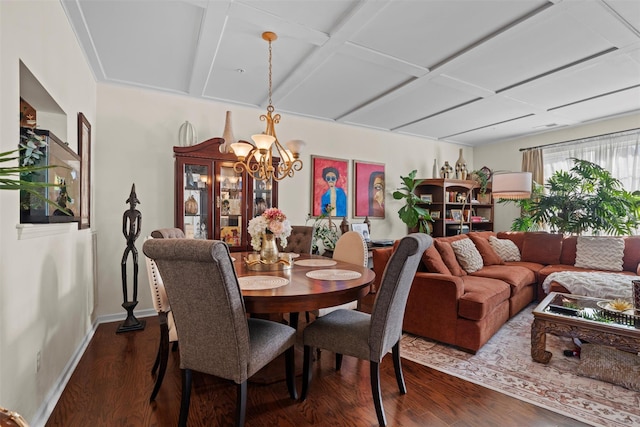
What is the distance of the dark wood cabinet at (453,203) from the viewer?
5.43 meters

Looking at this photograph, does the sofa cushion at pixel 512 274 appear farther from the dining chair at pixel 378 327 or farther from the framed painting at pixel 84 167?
the framed painting at pixel 84 167

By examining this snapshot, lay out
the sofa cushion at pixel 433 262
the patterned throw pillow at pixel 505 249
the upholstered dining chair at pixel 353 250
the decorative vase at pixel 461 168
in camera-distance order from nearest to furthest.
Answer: the upholstered dining chair at pixel 353 250 < the sofa cushion at pixel 433 262 < the patterned throw pillow at pixel 505 249 < the decorative vase at pixel 461 168

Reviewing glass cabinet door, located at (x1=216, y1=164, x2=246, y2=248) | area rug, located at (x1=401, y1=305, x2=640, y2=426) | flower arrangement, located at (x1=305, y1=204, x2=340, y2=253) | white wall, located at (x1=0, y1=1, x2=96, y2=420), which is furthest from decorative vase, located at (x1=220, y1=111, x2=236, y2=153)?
area rug, located at (x1=401, y1=305, x2=640, y2=426)

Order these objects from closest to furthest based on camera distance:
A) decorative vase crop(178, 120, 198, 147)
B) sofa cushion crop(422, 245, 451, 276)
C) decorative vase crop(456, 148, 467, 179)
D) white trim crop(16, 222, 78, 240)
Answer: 1. white trim crop(16, 222, 78, 240)
2. sofa cushion crop(422, 245, 451, 276)
3. decorative vase crop(178, 120, 198, 147)
4. decorative vase crop(456, 148, 467, 179)

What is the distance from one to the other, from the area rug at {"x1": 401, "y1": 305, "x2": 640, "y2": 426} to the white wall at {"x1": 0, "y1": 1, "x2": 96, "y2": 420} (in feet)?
8.05

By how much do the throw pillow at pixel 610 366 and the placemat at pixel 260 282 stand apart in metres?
2.29

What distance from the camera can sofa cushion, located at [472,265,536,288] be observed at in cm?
343

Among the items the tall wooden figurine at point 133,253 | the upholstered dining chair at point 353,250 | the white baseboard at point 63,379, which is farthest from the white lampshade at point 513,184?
the white baseboard at point 63,379

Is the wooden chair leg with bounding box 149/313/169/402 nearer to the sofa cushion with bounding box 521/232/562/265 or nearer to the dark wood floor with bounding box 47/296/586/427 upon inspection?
the dark wood floor with bounding box 47/296/586/427

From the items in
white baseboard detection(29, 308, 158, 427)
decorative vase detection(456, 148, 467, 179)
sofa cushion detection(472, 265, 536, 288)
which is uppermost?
decorative vase detection(456, 148, 467, 179)

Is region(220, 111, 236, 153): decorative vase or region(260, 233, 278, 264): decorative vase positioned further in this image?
region(220, 111, 236, 153): decorative vase

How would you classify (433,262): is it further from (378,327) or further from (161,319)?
(161,319)

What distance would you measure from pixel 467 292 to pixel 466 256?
3.08 feet

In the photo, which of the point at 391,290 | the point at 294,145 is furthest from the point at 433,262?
the point at 294,145
